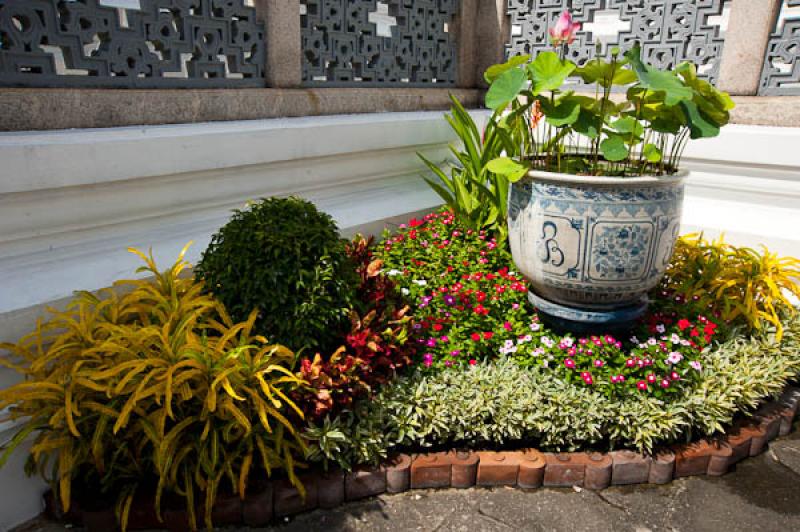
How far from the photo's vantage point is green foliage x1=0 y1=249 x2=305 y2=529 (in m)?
2.05

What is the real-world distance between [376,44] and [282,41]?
922mm

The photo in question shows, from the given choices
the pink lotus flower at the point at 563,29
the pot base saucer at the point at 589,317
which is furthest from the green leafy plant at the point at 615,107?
the pot base saucer at the point at 589,317

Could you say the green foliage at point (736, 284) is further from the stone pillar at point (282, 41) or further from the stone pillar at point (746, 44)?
the stone pillar at point (282, 41)

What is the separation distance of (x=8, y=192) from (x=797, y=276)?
→ 163 inches

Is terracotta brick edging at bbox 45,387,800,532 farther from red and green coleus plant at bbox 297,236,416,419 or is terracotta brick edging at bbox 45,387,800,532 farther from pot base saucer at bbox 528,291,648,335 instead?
pot base saucer at bbox 528,291,648,335

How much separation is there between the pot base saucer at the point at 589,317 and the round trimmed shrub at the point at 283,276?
1044 millimetres

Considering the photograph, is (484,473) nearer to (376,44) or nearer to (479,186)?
(479,186)

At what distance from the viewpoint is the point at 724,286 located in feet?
10.4

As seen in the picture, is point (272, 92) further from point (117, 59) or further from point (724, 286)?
point (724, 286)

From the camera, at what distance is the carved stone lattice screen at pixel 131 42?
2648mm

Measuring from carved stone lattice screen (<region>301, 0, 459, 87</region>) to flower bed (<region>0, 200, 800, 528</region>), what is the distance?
1.71 m

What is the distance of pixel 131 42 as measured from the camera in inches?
118

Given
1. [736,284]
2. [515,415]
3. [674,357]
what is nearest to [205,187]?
[515,415]

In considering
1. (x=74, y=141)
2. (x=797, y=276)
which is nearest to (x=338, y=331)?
(x=74, y=141)
